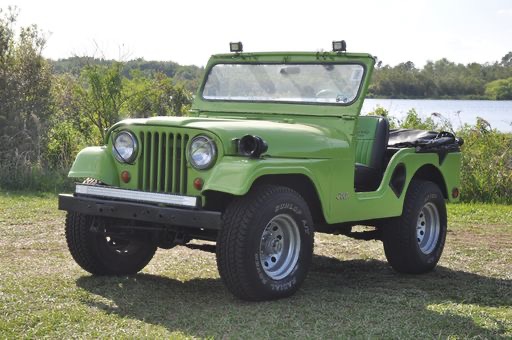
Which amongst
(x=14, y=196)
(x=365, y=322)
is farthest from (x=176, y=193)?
(x=14, y=196)

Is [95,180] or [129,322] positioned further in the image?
[95,180]

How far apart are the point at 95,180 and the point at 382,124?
8.54ft

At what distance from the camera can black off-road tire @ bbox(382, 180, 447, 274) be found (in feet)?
25.9

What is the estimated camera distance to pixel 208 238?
650 cm

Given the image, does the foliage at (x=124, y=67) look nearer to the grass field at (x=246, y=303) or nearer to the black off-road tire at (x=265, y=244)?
the grass field at (x=246, y=303)

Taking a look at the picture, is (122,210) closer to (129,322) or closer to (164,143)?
(164,143)

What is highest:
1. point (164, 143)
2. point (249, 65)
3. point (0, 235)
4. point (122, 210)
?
point (249, 65)

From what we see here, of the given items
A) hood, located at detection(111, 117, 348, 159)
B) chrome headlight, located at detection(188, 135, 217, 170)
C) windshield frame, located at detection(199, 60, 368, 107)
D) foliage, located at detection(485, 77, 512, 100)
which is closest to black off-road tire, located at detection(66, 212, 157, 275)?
hood, located at detection(111, 117, 348, 159)

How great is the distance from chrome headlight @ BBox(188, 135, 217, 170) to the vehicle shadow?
100 cm

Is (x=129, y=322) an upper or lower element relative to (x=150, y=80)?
lower

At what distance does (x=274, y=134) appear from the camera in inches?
260

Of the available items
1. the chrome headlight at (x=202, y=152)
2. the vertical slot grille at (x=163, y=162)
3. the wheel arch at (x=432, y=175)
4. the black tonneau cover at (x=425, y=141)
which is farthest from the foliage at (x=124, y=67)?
the chrome headlight at (x=202, y=152)

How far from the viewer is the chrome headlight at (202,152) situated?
6328 mm

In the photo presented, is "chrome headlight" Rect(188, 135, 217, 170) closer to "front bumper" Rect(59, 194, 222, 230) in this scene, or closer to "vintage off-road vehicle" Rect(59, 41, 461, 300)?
"vintage off-road vehicle" Rect(59, 41, 461, 300)
